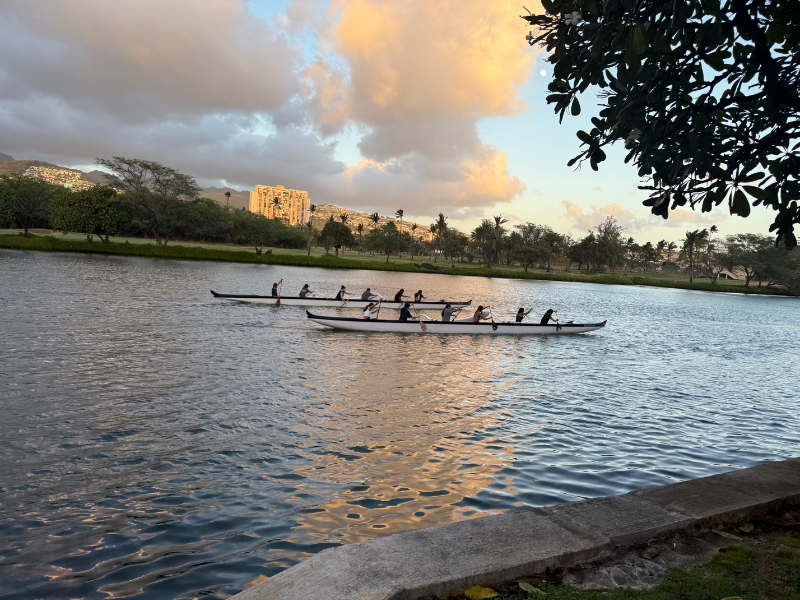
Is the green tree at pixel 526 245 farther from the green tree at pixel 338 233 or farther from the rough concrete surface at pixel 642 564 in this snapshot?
the rough concrete surface at pixel 642 564

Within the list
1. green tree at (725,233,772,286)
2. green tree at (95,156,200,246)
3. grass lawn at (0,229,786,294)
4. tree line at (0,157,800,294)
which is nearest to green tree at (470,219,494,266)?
tree line at (0,157,800,294)

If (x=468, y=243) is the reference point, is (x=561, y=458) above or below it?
below

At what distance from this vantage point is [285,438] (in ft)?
33.9

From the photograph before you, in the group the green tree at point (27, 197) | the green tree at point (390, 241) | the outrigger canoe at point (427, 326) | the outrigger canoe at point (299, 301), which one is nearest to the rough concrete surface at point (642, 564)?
the outrigger canoe at point (427, 326)

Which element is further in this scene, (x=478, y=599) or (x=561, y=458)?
(x=561, y=458)

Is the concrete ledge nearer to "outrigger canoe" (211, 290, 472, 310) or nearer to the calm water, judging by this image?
the calm water

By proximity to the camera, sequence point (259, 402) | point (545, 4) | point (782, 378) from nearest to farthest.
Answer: point (545, 4), point (259, 402), point (782, 378)

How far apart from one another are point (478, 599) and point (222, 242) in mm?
136086

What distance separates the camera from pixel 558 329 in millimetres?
29984

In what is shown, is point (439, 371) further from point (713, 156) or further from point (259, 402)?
point (713, 156)

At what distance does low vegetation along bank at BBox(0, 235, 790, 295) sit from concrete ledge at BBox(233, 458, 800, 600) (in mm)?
89116

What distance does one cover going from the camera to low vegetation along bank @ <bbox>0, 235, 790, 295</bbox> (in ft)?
252

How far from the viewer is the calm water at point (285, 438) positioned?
20.9 ft

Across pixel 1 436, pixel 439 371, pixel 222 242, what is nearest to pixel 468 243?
pixel 222 242
